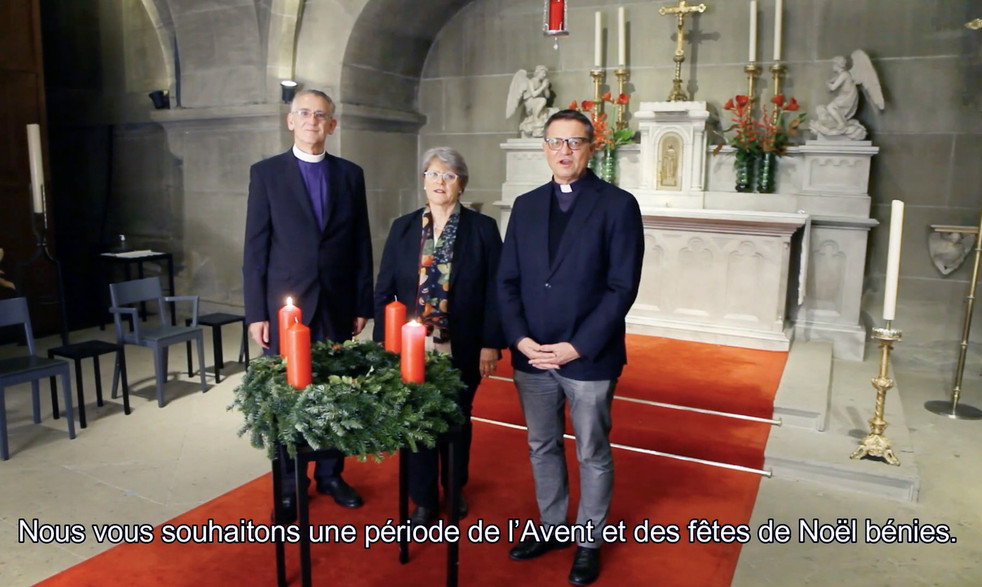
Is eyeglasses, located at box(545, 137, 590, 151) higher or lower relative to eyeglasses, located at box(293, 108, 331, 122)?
lower

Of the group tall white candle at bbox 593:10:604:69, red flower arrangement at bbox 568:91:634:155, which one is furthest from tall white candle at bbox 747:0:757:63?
tall white candle at bbox 593:10:604:69

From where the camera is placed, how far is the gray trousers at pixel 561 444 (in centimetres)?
256

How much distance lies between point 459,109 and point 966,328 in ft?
16.0

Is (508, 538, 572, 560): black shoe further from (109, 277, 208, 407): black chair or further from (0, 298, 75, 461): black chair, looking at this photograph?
(109, 277, 208, 407): black chair

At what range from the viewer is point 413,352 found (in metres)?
2.12

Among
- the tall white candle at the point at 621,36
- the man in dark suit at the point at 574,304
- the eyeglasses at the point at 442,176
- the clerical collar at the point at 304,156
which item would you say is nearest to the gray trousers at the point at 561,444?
the man in dark suit at the point at 574,304

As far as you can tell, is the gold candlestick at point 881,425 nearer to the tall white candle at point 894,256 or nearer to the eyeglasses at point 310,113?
the tall white candle at point 894,256

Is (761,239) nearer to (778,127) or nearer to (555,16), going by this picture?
(778,127)

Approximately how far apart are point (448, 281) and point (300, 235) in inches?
26.3

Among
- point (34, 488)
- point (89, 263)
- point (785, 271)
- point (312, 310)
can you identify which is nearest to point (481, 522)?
point (312, 310)

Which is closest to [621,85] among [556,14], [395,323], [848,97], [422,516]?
[556,14]

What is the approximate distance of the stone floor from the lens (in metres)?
2.86

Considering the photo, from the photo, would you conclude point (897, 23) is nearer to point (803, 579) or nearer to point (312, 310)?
point (803, 579)

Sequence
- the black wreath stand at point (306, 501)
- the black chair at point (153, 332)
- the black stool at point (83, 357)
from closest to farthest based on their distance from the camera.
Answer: the black wreath stand at point (306, 501) < the black stool at point (83, 357) < the black chair at point (153, 332)
